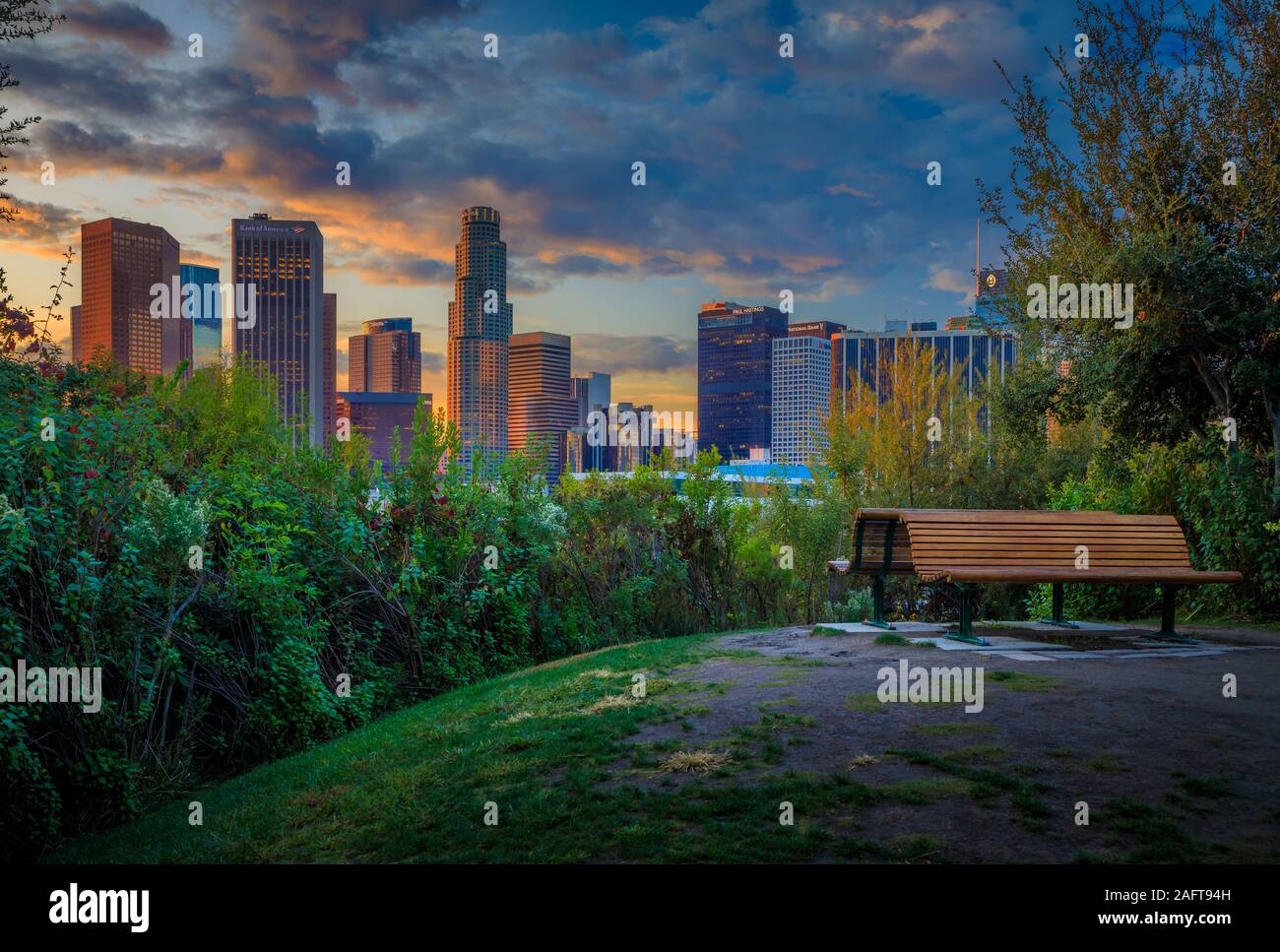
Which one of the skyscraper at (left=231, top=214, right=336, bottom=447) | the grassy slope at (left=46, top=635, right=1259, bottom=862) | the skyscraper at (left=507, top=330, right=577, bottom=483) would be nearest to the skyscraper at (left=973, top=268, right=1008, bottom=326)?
the grassy slope at (left=46, top=635, right=1259, bottom=862)

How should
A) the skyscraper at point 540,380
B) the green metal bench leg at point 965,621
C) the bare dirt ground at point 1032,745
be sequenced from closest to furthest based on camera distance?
the bare dirt ground at point 1032,745 < the green metal bench leg at point 965,621 < the skyscraper at point 540,380

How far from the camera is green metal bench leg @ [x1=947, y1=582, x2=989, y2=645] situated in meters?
8.13

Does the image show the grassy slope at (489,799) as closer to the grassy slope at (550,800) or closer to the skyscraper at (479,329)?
the grassy slope at (550,800)

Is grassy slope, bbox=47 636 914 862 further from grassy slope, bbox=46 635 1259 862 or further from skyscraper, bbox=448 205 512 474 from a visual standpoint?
skyscraper, bbox=448 205 512 474

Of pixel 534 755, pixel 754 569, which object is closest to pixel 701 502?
pixel 754 569

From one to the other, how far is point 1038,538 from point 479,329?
12072 cm

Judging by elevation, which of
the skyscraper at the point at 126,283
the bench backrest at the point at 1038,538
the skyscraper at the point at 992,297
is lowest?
the bench backrest at the point at 1038,538

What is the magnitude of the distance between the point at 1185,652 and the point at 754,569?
Answer: 18.2 feet

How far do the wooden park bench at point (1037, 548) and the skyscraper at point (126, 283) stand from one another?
1534 centimetres

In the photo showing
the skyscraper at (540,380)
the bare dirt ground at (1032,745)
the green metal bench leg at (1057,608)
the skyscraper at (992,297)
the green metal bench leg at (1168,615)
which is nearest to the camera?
the bare dirt ground at (1032,745)

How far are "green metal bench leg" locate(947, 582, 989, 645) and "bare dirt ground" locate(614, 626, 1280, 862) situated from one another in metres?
0.47

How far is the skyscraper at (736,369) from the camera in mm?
95281

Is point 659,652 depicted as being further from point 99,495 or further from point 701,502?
point 99,495

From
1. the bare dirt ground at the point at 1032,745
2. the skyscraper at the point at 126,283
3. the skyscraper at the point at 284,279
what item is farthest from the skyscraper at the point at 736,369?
the bare dirt ground at the point at 1032,745
